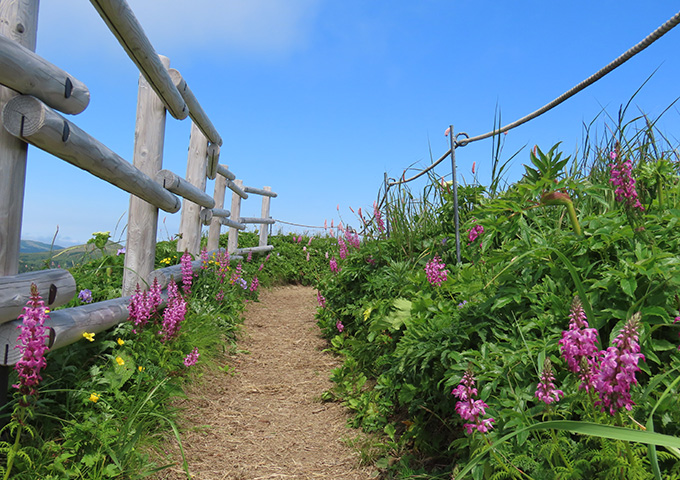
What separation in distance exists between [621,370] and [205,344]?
3819mm

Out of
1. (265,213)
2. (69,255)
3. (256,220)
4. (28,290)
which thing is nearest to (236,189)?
(256,220)

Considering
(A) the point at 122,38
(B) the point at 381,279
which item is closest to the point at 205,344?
(B) the point at 381,279

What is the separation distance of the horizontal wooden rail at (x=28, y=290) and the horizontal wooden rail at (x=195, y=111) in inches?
124

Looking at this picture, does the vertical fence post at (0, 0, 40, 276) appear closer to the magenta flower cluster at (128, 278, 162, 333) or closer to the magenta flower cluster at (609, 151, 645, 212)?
the magenta flower cluster at (128, 278, 162, 333)

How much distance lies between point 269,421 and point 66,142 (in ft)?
8.41

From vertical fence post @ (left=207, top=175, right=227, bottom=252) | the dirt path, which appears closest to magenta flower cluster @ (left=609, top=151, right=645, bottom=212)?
the dirt path

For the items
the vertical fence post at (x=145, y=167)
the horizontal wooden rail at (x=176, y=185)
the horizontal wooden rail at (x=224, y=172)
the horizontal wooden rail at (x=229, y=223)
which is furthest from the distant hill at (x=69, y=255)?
the horizontal wooden rail at (x=229, y=223)

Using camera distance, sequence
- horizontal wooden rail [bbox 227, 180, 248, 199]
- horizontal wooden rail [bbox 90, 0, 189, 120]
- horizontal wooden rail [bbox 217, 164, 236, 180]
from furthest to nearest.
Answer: horizontal wooden rail [bbox 227, 180, 248, 199]
horizontal wooden rail [bbox 217, 164, 236, 180]
horizontal wooden rail [bbox 90, 0, 189, 120]

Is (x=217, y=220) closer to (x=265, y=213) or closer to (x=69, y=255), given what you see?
(x=69, y=255)

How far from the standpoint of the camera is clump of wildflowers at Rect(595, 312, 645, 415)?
1.23m

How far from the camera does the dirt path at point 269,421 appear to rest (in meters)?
2.98

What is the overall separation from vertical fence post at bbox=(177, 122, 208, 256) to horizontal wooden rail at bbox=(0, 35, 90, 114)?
3813 mm

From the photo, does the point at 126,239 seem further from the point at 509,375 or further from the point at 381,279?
the point at 509,375

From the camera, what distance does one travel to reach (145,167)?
451 cm
